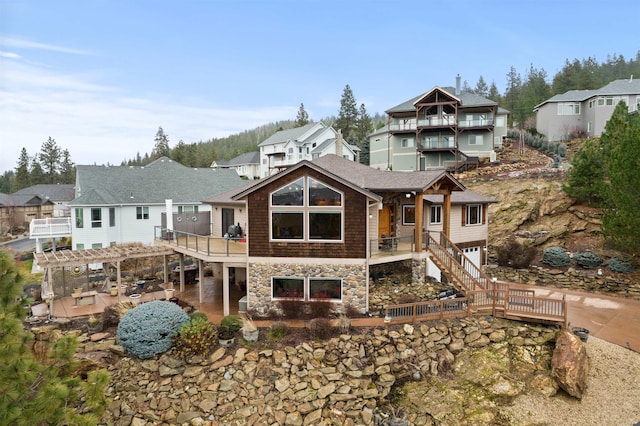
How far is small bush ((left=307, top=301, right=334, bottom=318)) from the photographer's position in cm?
1366

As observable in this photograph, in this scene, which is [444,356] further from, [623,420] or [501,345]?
[623,420]

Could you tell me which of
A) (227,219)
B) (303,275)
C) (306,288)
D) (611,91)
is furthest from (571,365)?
(611,91)

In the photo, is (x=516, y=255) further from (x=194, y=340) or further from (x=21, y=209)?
(x=21, y=209)

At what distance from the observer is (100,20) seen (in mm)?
18406

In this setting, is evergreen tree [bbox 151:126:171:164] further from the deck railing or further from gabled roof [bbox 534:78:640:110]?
gabled roof [bbox 534:78:640:110]

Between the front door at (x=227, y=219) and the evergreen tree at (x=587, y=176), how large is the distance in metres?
22.0

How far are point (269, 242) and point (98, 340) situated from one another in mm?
6855

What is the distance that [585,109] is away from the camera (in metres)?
45.0

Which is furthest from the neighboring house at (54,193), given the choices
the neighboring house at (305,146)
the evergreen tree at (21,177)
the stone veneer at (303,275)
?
the stone veneer at (303,275)

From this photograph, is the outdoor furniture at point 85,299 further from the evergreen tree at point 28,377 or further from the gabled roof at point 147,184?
the gabled roof at point 147,184

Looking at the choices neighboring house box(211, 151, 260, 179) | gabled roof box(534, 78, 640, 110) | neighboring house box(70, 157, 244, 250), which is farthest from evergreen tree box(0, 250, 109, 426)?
neighboring house box(211, 151, 260, 179)

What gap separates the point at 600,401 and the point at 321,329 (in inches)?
340

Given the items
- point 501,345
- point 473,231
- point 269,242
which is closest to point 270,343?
point 269,242

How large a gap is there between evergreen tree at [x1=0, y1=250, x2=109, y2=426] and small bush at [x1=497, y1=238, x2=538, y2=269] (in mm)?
21047
